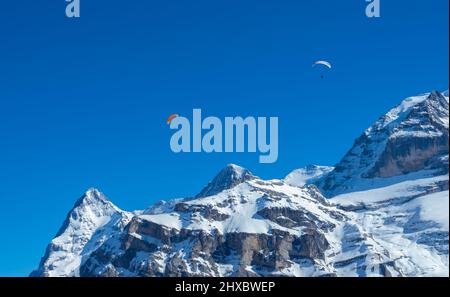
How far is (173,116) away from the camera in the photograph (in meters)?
111
